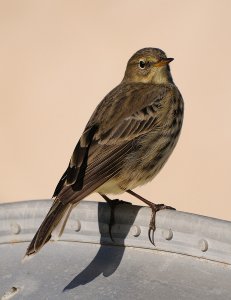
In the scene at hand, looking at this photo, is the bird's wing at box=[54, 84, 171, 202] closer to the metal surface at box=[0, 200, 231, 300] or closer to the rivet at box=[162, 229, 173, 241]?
the metal surface at box=[0, 200, 231, 300]

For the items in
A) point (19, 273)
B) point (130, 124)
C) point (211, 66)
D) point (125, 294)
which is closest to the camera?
point (125, 294)

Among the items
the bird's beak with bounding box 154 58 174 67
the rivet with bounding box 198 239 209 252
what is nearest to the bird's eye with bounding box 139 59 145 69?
the bird's beak with bounding box 154 58 174 67

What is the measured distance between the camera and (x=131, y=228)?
5.11m

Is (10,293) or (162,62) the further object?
(162,62)

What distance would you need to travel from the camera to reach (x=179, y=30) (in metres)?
13.8

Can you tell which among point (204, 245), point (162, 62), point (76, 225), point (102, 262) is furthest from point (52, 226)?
point (162, 62)

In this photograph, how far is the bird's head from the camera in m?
7.58

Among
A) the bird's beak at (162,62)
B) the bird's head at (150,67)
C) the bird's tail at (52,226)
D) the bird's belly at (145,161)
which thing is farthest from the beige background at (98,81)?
the bird's tail at (52,226)

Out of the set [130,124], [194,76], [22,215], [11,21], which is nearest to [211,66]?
[194,76]

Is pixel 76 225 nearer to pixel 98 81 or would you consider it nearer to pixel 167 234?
pixel 167 234

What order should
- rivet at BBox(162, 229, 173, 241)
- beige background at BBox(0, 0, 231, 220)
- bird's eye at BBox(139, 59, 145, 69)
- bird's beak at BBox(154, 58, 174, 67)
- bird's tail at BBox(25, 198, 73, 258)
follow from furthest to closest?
beige background at BBox(0, 0, 231, 220), bird's eye at BBox(139, 59, 145, 69), bird's beak at BBox(154, 58, 174, 67), bird's tail at BBox(25, 198, 73, 258), rivet at BBox(162, 229, 173, 241)

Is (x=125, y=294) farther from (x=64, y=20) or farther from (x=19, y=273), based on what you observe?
(x=64, y=20)

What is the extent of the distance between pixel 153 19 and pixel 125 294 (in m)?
10.0

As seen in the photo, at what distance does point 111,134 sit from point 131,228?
1.47m
